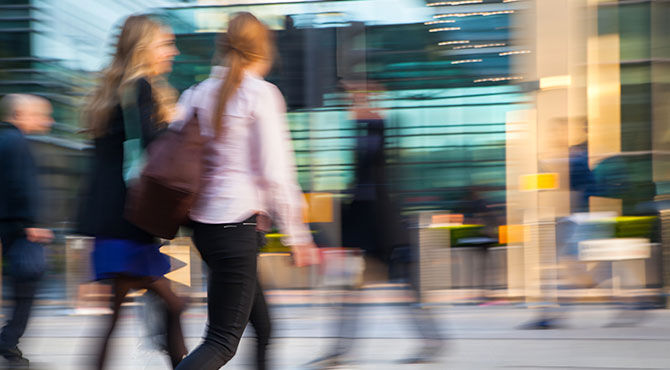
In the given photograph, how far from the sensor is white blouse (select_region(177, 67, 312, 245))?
294cm

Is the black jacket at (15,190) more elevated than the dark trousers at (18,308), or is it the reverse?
the black jacket at (15,190)

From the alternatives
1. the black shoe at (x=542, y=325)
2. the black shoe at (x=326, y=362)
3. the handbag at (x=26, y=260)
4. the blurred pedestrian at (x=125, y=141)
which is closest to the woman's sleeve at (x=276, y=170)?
the blurred pedestrian at (x=125, y=141)

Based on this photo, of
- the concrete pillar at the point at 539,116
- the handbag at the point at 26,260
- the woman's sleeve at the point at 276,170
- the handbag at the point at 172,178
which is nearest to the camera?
the handbag at the point at 172,178

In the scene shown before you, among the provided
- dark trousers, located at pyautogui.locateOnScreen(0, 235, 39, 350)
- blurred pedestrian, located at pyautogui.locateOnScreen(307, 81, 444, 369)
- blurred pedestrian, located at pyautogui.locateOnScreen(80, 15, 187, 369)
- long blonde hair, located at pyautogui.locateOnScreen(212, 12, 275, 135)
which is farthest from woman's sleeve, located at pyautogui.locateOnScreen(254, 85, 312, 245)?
dark trousers, located at pyautogui.locateOnScreen(0, 235, 39, 350)

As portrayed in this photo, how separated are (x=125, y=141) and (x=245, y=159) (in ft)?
2.09

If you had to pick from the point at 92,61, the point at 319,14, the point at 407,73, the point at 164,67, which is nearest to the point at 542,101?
the point at 319,14

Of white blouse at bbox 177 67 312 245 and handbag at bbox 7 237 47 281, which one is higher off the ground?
white blouse at bbox 177 67 312 245

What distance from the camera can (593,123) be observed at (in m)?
10.0

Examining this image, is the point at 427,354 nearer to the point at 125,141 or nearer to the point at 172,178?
the point at 125,141

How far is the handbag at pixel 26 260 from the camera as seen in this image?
184 inches

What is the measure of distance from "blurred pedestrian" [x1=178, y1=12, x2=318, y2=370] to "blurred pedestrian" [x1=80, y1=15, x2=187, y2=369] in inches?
14.5

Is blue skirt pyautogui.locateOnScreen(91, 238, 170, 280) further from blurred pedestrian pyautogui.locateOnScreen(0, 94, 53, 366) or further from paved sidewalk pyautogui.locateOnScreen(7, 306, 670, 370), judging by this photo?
blurred pedestrian pyautogui.locateOnScreen(0, 94, 53, 366)

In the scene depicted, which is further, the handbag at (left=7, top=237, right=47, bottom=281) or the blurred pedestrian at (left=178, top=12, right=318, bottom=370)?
the handbag at (left=7, top=237, right=47, bottom=281)

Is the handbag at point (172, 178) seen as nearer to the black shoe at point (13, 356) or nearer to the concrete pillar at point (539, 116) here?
the black shoe at point (13, 356)
